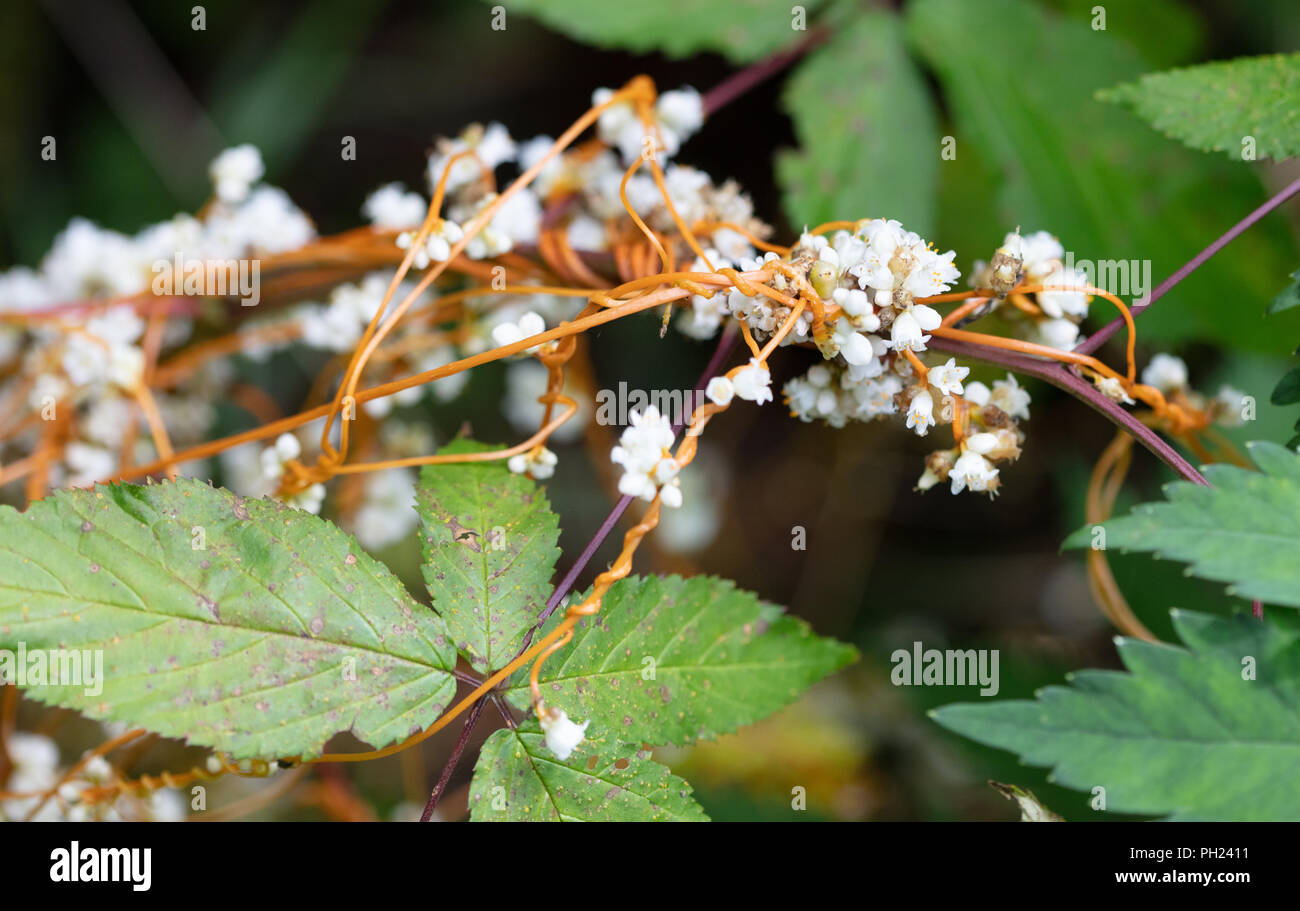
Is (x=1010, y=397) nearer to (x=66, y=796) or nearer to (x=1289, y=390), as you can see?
(x=1289, y=390)

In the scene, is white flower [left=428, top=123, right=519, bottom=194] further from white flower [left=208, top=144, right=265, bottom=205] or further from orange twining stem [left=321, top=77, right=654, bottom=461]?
white flower [left=208, top=144, right=265, bottom=205]

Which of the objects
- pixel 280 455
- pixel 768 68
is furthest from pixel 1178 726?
pixel 768 68

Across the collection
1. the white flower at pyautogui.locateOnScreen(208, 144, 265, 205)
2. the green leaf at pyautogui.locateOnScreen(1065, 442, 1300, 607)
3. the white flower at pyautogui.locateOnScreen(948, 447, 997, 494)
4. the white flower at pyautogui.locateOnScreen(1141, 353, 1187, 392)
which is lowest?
the green leaf at pyautogui.locateOnScreen(1065, 442, 1300, 607)

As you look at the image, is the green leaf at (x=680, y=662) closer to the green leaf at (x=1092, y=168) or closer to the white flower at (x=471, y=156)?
the white flower at (x=471, y=156)

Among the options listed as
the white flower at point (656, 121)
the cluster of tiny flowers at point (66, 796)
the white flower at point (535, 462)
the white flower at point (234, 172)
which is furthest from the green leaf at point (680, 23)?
the cluster of tiny flowers at point (66, 796)

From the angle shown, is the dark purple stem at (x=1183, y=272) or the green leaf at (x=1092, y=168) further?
the green leaf at (x=1092, y=168)

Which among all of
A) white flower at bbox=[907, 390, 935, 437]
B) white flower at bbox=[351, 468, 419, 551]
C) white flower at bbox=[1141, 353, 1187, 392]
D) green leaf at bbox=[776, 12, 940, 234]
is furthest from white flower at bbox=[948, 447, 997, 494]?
white flower at bbox=[351, 468, 419, 551]
